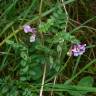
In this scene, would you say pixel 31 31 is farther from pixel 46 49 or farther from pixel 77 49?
pixel 77 49

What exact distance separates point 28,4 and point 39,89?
1.83ft

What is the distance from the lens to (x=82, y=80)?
1783mm

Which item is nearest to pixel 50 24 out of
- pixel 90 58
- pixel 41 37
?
pixel 41 37

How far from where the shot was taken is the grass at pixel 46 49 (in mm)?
1678

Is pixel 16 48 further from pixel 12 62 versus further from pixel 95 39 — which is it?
pixel 95 39

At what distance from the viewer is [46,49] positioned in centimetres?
169

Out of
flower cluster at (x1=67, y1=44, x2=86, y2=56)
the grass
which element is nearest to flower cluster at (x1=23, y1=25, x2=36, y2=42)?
the grass

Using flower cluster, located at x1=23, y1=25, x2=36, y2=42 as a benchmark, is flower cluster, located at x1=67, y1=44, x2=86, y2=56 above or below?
below

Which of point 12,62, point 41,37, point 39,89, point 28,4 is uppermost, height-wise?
point 28,4

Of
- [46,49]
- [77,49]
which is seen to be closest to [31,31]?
[46,49]

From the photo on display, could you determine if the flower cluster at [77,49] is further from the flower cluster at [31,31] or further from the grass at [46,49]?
the flower cluster at [31,31]

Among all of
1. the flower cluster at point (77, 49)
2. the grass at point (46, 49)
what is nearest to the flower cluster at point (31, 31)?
the grass at point (46, 49)

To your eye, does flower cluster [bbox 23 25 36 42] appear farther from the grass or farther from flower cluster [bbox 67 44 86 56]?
flower cluster [bbox 67 44 86 56]

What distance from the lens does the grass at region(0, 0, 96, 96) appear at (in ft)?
5.50
